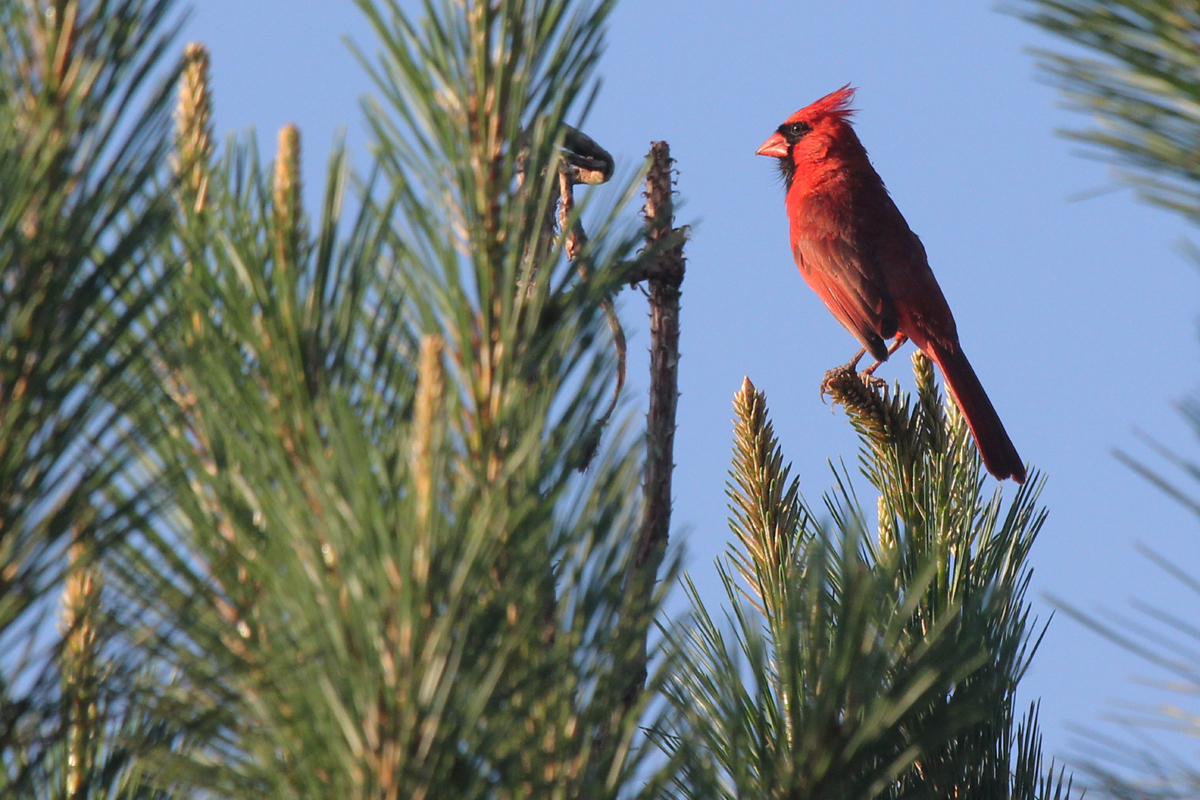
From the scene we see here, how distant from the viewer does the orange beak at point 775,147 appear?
7.67m

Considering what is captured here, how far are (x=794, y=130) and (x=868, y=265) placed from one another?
5.99 feet

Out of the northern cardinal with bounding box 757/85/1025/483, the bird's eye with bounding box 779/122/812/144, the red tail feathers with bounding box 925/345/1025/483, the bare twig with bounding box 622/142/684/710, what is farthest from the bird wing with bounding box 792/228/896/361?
the bare twig with bounding box 622/142/684/710

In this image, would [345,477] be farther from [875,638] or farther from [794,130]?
[794,130]

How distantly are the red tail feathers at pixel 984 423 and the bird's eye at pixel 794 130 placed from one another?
7.86 ft

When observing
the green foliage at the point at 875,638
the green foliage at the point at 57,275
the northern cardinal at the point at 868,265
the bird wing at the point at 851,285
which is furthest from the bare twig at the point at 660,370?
the bird wing at the point at 851,285

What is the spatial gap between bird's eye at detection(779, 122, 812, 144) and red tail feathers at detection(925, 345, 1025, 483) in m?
2.40

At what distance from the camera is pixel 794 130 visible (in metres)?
7.65

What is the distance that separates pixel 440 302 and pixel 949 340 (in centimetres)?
512

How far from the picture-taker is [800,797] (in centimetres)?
115

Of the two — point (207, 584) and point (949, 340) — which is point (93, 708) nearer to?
point (207, 584)

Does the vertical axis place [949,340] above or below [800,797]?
above

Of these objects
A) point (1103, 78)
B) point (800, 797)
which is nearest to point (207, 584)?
point (800, 797)

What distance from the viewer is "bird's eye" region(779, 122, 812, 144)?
7578mm

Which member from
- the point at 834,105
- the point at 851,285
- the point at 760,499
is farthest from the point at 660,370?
the point at 834,105
